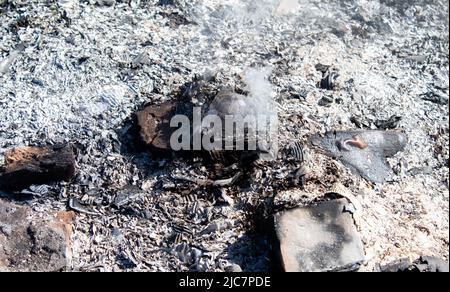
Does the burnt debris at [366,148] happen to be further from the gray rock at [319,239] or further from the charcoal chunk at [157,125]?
the charcoal chunk at [157,125]

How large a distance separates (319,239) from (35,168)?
1.74 meters

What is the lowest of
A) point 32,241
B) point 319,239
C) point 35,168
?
point 32,241

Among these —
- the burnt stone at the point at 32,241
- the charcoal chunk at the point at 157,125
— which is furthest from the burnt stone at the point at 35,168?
the charcoal chunk at the point at 157,125

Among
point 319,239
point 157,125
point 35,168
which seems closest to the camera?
point 319,239

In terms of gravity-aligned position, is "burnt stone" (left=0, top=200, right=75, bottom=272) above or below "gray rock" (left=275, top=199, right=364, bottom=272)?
below

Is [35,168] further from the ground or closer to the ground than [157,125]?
closer to the ground

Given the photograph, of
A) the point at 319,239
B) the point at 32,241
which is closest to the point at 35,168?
the point at 32,241

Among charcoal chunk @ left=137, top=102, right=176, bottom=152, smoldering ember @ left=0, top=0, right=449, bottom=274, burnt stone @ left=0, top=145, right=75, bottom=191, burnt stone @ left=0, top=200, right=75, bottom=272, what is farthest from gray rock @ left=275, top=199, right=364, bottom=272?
burnt stone @ left=0, top=145, right=75, bottom=191

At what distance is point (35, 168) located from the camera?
9.75 ft

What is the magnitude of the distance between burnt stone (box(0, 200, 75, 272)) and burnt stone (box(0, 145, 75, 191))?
15 centimetres

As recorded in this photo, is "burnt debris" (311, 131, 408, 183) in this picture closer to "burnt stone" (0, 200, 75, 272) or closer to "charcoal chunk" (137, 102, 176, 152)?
"charcoal chunk" (137, 102, 176, 152)

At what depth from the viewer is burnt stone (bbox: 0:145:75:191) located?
2.96 m

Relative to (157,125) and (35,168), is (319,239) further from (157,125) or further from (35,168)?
(35,168)
